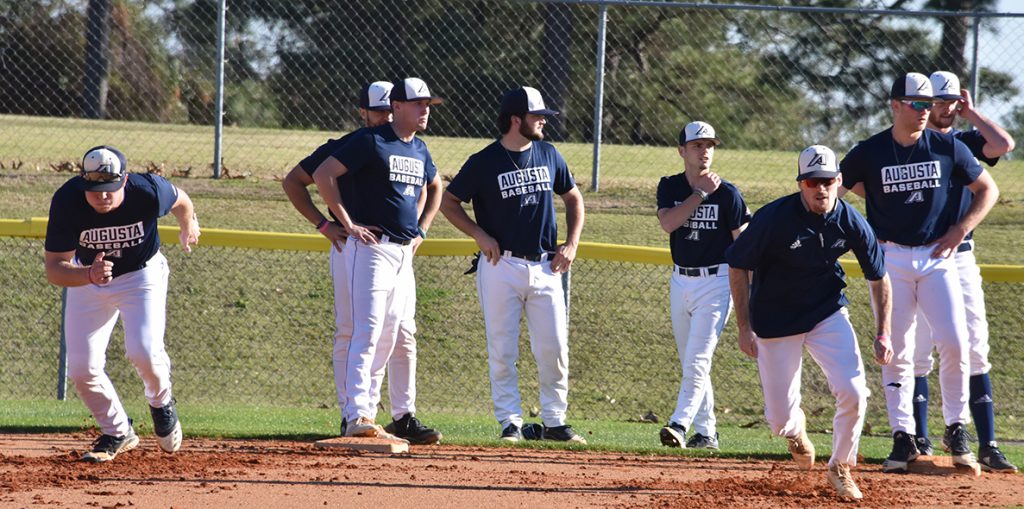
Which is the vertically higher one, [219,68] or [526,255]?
[219,68]

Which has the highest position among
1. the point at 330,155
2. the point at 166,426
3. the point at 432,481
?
the point at 330,155

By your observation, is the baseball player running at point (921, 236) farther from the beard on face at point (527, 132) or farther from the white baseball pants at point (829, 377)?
the beard on face at point (527, 132)

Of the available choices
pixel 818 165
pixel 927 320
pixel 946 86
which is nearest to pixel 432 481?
pixel 818 165

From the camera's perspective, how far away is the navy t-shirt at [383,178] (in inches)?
313

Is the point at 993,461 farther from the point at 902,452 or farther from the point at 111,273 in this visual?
the point at 111,273

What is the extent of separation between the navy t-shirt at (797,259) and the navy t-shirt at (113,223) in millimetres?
3169

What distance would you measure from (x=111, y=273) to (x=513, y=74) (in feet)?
28.9

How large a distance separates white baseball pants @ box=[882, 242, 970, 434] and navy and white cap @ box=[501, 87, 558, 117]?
2.28 metres

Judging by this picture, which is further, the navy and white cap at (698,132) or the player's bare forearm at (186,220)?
the navy and white cap at (698,132)

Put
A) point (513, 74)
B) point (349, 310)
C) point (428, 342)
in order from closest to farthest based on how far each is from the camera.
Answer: point (349, 310) → point (428, 342) → point (513, 74)

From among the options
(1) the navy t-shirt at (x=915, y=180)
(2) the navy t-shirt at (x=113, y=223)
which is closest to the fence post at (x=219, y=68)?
(2) the navy t-shirt at (x=113, y=223)

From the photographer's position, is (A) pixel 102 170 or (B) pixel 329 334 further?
(B) pixel 329 334

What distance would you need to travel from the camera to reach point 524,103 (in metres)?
8.23

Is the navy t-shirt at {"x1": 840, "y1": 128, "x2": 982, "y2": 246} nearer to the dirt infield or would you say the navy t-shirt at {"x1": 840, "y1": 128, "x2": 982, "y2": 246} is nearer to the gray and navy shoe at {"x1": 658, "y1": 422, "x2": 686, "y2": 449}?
the dirt infield
